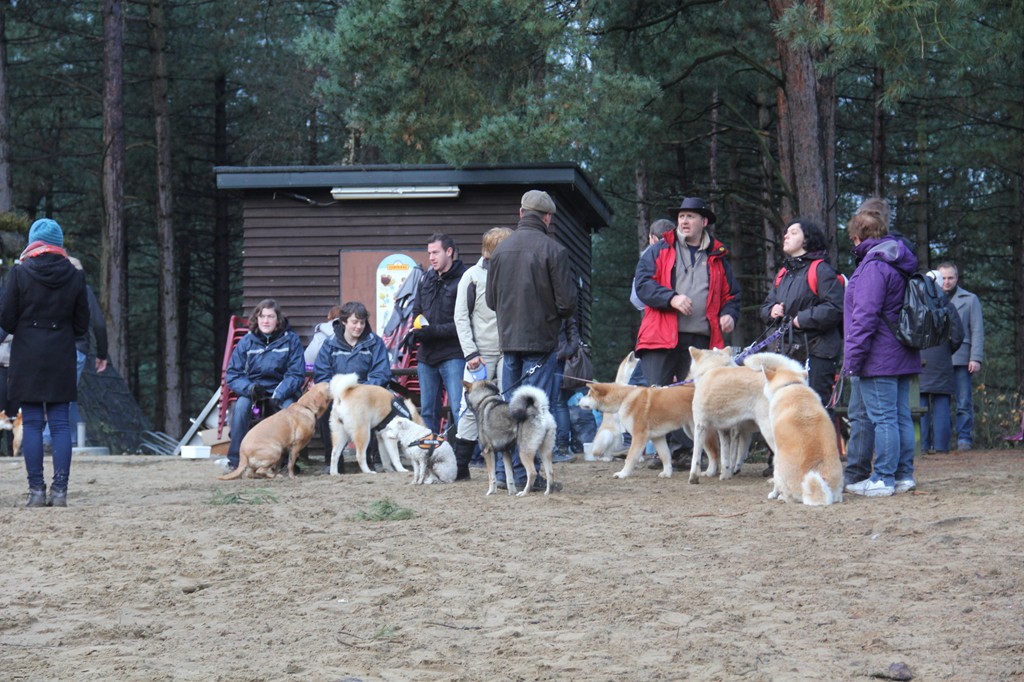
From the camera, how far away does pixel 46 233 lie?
321 inches

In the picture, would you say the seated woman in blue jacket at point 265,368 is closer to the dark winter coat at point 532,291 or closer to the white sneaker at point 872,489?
the dark winter coat at point 532,291

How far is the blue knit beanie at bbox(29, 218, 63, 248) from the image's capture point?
813 centimetres

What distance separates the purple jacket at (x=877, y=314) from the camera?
24.4 feet

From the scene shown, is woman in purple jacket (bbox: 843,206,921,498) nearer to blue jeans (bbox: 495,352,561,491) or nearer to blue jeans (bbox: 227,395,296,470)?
blue jeans (bbox: 495,352,561,491)

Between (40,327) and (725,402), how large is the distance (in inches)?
186

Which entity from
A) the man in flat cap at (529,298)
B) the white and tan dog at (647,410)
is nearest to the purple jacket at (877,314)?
the white and tan dog at (647,410)

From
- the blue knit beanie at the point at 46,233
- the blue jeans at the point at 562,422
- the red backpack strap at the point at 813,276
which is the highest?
the blue knit beanie at the point at 46,233

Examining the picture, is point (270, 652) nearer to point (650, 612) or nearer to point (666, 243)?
point (650, 612)

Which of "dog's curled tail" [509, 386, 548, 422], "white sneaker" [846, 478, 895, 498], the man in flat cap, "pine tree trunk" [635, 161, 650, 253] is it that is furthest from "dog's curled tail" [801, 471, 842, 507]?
"pine tree trunk" [635, 161, 650, 253]

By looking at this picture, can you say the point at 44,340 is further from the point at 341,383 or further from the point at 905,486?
the point at 905,486

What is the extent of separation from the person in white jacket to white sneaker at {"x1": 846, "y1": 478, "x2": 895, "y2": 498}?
9.01 ft

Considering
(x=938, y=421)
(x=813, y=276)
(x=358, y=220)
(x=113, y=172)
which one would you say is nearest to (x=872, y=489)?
(x=813, y=276)

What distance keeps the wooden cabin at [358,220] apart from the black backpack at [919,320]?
24.7 ft

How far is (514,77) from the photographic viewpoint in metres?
15.9
